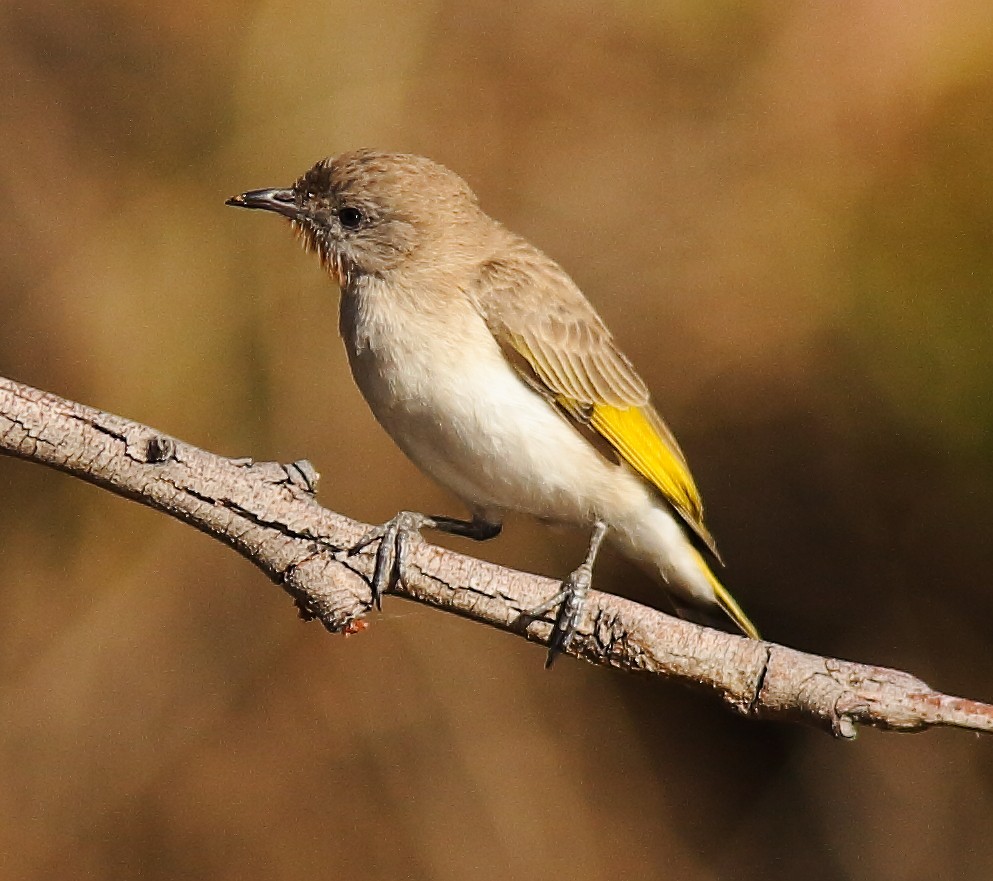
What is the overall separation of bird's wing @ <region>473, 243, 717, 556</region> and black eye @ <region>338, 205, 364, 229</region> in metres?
0.37

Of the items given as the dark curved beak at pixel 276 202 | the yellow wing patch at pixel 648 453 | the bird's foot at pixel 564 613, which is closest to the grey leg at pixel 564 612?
the bird's foot at pixel 564 613

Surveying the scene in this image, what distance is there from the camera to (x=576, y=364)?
3303 mm

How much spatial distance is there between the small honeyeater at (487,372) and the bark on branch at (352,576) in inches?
6.6

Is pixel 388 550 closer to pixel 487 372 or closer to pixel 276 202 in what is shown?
pixel 487 372

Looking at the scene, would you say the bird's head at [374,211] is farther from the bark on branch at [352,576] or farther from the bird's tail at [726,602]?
the bird's tail at [726,602]

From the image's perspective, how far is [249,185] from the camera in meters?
4.77

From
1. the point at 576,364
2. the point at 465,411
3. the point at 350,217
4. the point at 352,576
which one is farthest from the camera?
the point at 350,217

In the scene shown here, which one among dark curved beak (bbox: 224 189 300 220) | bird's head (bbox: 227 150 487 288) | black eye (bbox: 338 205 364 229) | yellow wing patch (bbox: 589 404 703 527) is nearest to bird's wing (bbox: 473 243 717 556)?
yellow wing patch (bbox: 589 404 703 527)

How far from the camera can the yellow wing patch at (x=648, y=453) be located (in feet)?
10.9

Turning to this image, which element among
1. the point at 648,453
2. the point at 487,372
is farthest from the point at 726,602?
the point at 487,372

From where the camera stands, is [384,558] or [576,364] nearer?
[384,558]

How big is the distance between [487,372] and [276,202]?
813 mm

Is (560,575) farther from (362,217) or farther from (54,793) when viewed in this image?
(54,793)

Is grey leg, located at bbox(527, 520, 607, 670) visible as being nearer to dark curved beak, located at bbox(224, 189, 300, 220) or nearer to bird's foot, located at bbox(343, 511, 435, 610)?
bird's foot, located at bbox(343, 511, 435, 610)
